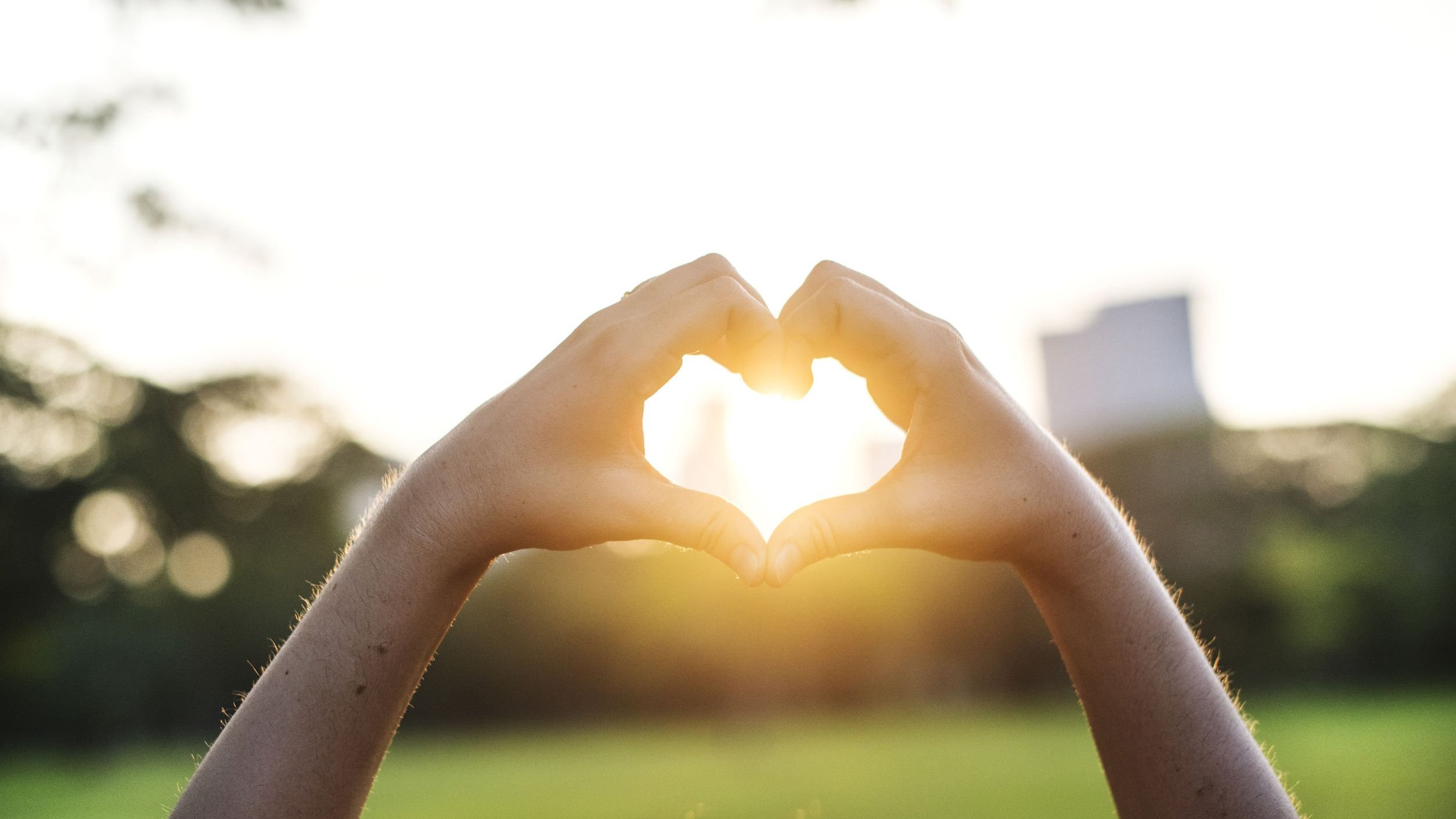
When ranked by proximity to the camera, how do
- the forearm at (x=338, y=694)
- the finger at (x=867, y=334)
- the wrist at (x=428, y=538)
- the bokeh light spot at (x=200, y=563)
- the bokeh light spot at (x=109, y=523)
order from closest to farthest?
the forearm at (x=338, y=694) → the wrist at (x=428, y=538) → the finger at (x=867, y=334) → the bokeh light spot at (x=109, y=523) → the bokeh light spot at (x=200, y=563)

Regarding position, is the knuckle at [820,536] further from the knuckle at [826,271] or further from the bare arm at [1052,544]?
the knuckle at [826,271]

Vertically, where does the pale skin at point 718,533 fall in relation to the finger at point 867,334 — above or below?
below

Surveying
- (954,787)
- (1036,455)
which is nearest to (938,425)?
(1036,455)

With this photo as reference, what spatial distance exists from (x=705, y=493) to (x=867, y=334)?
1.58 ft

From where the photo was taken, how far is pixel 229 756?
5.07ft

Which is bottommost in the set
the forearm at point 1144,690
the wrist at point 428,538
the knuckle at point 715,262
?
the forearm at point 1144,690

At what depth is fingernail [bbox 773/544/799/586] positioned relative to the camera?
1808 mm

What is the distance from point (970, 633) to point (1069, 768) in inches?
457

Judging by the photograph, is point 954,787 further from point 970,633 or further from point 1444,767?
point 970,633

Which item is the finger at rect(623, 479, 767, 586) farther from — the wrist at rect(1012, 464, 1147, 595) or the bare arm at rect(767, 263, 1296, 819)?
the wrist at rect(1012, 464, 1147, 595)

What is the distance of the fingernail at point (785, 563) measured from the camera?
1808mm

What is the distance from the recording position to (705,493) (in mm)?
1869

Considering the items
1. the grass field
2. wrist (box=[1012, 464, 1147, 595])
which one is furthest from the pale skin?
the grass field

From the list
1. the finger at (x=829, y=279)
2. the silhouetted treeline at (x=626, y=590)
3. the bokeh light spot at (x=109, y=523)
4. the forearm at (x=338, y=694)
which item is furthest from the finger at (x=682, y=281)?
the bokeh light spot at (x=109, y=523)
